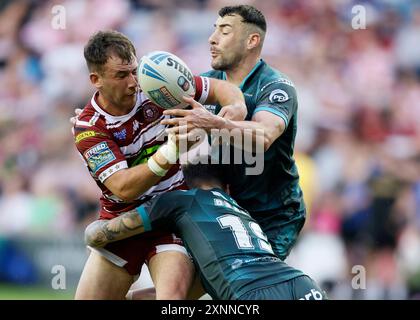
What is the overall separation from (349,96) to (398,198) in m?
1.43

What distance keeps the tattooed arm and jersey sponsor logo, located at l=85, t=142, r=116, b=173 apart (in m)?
0.36

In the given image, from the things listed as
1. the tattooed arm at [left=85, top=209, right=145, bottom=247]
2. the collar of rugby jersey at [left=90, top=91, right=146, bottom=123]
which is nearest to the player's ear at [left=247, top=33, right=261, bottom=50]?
the collar of rugby jersey at [left=90, top=91, right=146, bottom=123]

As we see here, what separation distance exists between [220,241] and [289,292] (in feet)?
1.66

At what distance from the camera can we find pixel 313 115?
9742mm

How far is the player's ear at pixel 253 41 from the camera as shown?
642cm

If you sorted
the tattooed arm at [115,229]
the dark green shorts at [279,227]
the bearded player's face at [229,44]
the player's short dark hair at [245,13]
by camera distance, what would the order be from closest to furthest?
the tattooed arm at [115,229]
the dark green shorts at [279,227]
the bearded player's face at [229,44]
the player's short dark hair at [245,13]

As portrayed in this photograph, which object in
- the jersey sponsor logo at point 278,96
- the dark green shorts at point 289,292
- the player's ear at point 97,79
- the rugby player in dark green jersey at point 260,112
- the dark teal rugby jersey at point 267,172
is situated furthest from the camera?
the dark teal rugby jersey at point 267,172

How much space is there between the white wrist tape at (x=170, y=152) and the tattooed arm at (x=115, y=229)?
449 mm

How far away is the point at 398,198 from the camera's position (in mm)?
9156

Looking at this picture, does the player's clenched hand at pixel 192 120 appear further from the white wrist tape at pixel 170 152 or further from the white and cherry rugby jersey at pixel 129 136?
the white and cherry rugby jersey at pixel 129 136

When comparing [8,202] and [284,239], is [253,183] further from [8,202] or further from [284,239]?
[8,202]

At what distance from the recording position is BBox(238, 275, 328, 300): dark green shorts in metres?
4.62

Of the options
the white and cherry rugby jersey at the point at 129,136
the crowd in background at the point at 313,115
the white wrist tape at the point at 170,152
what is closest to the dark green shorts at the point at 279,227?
the white and cherry rugby jersey at the point at 129,136

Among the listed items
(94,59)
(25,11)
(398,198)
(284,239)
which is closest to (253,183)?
(284,239)
